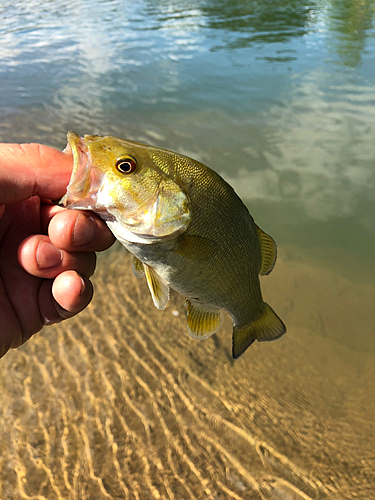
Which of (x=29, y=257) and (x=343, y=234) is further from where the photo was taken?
(x=343, y=234)

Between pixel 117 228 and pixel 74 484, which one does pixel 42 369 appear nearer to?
pixel 74 484

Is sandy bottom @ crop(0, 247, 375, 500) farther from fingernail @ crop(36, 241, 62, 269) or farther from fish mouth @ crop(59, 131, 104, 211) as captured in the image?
fish mouth @ crop(59, 131, 104, 211)

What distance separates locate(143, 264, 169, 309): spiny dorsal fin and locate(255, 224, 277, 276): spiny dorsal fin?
72cm

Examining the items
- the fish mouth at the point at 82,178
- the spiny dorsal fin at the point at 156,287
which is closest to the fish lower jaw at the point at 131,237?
the fish mouth at the point at 82,178

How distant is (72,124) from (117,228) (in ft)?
23.8

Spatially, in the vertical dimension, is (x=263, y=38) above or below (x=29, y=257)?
below

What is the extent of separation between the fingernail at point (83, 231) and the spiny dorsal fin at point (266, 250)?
1075 millimetres

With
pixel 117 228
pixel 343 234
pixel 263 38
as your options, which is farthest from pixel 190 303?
pixel 263 38

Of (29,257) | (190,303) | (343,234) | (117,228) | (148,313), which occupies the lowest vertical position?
(343,234)

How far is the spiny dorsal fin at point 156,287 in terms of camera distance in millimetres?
2152

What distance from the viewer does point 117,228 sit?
1.91 m

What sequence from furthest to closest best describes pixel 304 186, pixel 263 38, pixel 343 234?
pixel 263 38 → pixel 304 186 → pixel 343 234

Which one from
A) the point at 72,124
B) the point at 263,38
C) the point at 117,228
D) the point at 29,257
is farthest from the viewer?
the point at 263,38

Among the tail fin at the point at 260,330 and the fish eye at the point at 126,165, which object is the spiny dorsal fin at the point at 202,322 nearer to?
the tail fin at the point at 260,330
